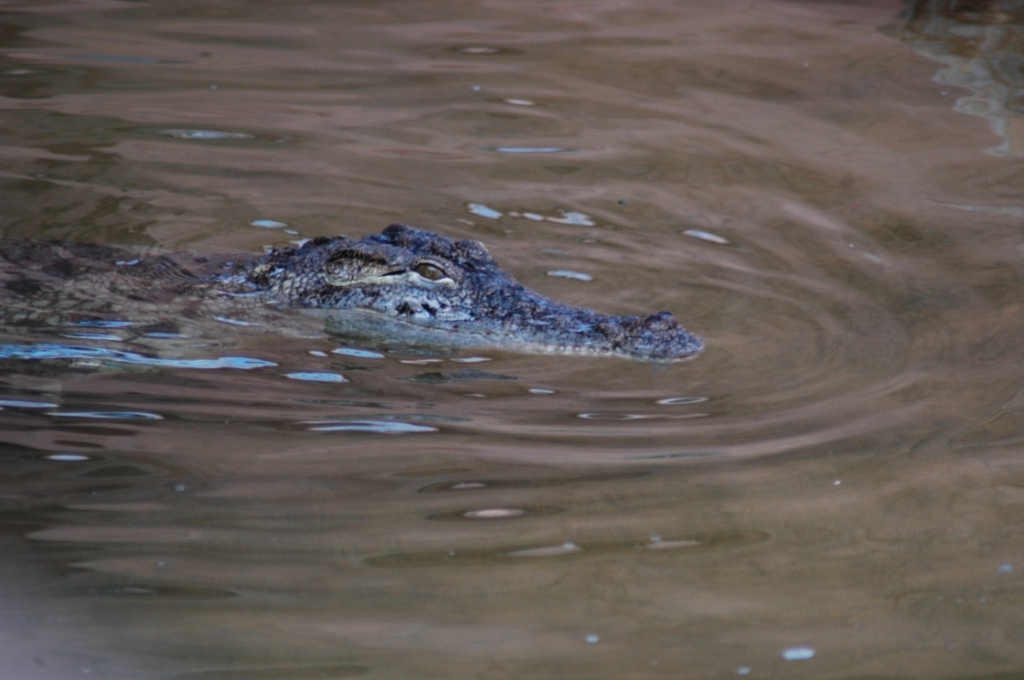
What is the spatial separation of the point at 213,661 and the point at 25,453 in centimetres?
154

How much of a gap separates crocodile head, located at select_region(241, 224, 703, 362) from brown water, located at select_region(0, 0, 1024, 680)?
0.23 metres

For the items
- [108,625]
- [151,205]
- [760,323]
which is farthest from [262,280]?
[108,625]

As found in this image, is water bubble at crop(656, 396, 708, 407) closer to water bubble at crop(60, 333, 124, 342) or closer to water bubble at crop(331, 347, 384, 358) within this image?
water bubble at crop(331, 347, 384, 358)

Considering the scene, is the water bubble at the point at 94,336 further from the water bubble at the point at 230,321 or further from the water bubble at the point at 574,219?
the water bubble at the point at 574,219

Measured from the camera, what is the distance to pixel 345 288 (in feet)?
18.9

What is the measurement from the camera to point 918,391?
15.1ft

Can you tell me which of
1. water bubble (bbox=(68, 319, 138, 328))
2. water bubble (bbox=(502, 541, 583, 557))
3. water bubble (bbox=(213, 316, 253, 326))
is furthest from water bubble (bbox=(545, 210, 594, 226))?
water bubble (bbox=(502, 541, 583, 557))

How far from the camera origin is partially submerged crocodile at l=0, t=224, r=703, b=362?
5.35m

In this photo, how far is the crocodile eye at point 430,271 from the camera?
18.4 ft

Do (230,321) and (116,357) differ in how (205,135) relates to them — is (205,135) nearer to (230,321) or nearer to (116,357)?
(230,321)

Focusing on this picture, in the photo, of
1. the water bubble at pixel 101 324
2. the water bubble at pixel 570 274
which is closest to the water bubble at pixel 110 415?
the water bubble at pixel 101 324

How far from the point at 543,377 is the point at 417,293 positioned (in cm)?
114

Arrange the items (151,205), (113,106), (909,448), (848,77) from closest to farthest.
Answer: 1. (909,448)
2. (151,205)
3. (113,106)
4. (848,77)

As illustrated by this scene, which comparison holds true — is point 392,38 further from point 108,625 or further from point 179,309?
point 108,625
